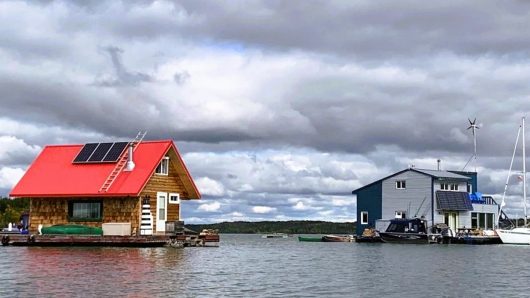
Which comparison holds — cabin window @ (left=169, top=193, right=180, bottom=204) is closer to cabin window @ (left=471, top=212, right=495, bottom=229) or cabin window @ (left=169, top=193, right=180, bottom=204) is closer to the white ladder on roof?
the white ladder on roof

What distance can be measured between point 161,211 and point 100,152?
7.10 meters

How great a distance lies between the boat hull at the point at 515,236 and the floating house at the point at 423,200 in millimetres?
5788

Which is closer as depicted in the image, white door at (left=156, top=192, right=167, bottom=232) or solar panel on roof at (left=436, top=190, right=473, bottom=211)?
white door at (left=156, top=192, right=167, bottom=232)

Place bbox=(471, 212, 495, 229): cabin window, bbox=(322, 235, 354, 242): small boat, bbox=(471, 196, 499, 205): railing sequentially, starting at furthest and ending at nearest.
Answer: bbox=(471, 196, 499, 205): railing < bbox=(471, 212, 495, 229): cabin window < bbox=(322, 235, 354, 242): small boat

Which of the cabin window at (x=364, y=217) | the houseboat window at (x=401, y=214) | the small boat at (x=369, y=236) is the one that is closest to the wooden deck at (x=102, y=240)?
the small boat at (x=369, y=236)

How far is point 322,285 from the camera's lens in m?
35.7

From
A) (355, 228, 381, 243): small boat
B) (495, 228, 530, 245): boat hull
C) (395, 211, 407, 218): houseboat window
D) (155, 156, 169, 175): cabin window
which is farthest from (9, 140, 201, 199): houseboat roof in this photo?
(495, 228, 530, 245): boat hull

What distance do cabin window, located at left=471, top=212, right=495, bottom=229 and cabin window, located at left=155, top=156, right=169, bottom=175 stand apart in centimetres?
4346

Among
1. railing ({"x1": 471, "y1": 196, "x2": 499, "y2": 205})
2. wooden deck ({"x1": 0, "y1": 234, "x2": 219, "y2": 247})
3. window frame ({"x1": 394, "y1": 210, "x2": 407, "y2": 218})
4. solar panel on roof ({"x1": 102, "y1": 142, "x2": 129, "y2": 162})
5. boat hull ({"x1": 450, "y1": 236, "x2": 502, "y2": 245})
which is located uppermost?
solar panel on roof ({"x1": 102, "y1": 142, "x2": 129, "y2": 162})

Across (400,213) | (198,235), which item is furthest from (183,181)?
(400,213)

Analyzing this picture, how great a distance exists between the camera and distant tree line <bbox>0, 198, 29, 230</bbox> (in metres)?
92.2

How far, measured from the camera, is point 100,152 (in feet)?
211

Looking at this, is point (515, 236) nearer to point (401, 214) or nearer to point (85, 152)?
point (401, 214)

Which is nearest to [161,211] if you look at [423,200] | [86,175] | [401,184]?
[86,175]
